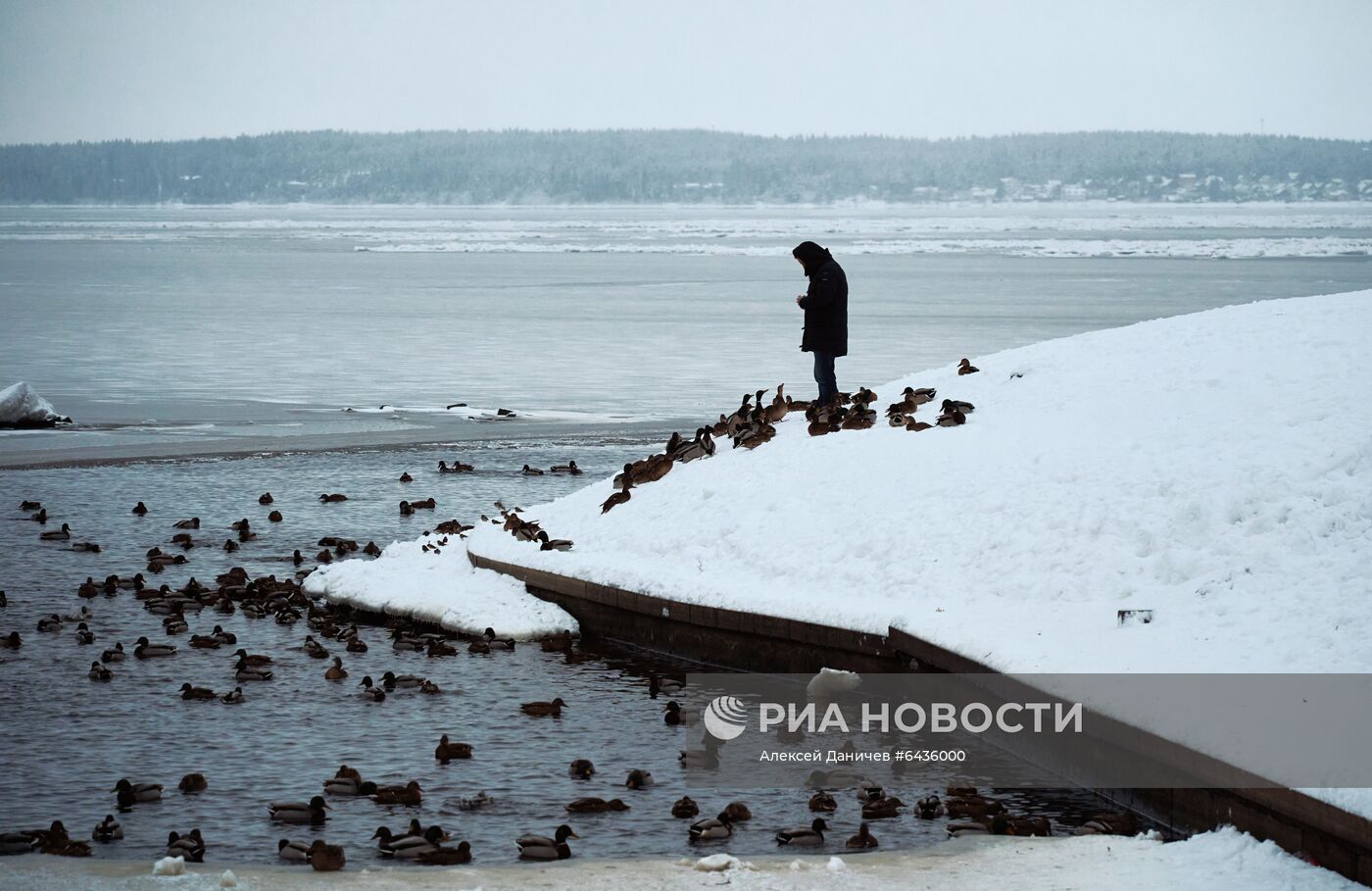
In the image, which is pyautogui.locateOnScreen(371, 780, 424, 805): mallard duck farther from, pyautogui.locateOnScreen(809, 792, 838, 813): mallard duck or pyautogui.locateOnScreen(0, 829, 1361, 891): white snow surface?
pyautogui.locateOnScreen(809, 792, 838, 813): mallard duck

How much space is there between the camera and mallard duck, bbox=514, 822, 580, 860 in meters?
7.89

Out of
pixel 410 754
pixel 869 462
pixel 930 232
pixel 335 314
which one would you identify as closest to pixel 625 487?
pixel 869 462

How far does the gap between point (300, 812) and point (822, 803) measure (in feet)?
9.07

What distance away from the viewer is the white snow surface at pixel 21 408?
79.2ft

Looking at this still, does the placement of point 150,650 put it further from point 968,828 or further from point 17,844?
point 968,828

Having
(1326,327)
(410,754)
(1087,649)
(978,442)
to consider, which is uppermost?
(1326,327)

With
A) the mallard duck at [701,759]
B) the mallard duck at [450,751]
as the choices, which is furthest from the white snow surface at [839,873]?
the mallard duck at [450,751]

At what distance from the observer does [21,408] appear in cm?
2420

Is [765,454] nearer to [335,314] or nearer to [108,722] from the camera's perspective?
[108,722]

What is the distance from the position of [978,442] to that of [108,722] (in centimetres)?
684

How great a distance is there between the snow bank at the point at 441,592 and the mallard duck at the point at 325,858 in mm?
4864

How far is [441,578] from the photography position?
13625mm

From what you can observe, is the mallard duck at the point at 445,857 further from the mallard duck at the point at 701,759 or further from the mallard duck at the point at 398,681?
the mallard duck at the point at 398,681

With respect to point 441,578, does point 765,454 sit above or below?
above
